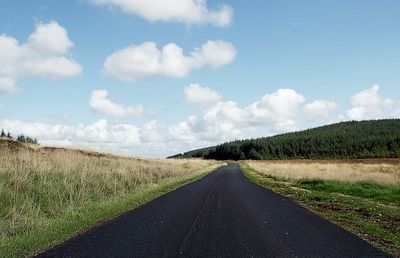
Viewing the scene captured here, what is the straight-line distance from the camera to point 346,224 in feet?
44.4

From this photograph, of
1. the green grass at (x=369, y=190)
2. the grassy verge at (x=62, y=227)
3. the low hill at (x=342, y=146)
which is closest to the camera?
the grassy verge at (x=62, y=227)

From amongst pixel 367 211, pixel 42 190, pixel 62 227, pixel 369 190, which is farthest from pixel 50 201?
pixel 369 190

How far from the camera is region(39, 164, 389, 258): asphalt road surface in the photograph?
924cm

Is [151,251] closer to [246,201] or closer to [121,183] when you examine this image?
[246,201]

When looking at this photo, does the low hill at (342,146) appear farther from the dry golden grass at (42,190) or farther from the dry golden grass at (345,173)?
the dry golden grass at (42,190)

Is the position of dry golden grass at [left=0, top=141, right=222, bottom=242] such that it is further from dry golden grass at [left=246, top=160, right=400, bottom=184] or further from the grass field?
dry golden grass at [left=246, top=160, right=400, bottom=184]

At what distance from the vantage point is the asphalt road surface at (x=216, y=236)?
9242mm

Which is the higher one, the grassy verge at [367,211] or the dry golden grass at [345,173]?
the dry golden grass at [345,173]

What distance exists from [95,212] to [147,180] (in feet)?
54.2

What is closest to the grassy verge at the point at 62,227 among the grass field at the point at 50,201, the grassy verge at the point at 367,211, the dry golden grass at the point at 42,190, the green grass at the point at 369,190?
the grass field at the point at 50,201

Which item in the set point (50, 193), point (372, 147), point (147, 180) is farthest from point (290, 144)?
point (50, 193)

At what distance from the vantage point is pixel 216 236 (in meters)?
11.0

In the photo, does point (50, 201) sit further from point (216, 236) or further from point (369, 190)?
point (369, 190)

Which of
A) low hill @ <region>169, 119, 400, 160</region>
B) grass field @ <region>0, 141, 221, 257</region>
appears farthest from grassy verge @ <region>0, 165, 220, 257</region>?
low hill @ <region>169, 119, 400, 160</region>
